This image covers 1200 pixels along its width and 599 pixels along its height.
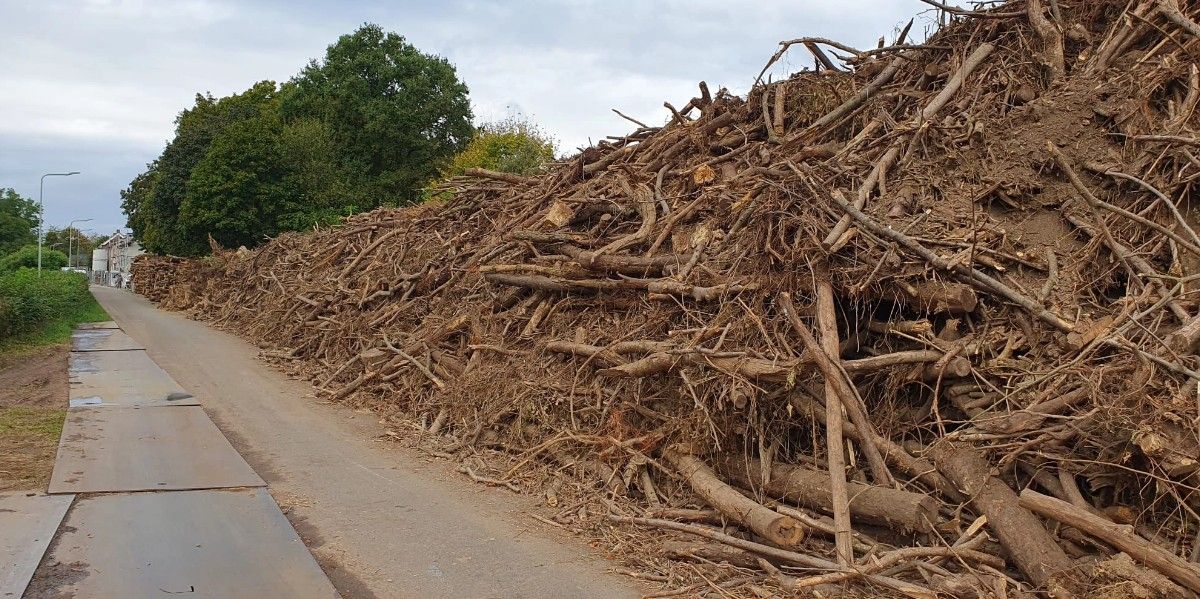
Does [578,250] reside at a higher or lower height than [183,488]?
higher

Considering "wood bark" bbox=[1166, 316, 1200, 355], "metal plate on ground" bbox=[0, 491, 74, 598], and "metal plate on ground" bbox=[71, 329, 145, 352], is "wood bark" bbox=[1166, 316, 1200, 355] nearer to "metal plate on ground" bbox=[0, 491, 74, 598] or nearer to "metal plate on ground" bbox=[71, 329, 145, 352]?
"metal plate on ground" bbox=[0, 491, 74, 598]

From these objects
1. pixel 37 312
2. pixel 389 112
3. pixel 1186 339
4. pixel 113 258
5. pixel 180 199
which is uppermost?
pixel 389 112

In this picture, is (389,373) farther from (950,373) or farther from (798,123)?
(950,373)

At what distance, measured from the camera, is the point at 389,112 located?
134 ft

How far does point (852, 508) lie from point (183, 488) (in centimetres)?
585

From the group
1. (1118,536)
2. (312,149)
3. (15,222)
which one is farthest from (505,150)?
(15,222)

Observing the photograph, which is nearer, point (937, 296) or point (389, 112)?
point (937, 296)

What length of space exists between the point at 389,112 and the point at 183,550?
36508mm

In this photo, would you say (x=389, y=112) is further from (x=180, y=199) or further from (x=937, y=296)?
(x=937, y=296)

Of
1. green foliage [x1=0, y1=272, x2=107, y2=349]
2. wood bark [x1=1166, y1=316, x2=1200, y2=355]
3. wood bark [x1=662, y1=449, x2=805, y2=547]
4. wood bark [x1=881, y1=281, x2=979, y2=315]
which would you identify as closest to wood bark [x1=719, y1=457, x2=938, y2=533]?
wood bark [x1=662, y1=449, x2=805, y2=547]

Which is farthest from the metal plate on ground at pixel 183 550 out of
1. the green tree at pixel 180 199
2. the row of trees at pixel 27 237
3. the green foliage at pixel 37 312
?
the row of trees at pixel 27 237

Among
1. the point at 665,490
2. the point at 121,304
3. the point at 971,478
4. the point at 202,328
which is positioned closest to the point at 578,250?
the point at 665,490

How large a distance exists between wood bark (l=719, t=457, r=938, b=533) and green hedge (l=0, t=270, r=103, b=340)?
57.3 ft

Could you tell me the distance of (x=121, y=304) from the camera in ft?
103
